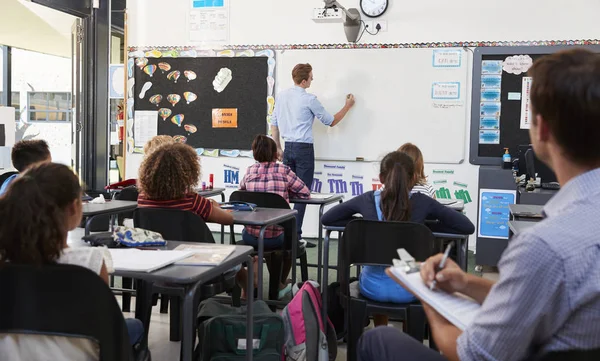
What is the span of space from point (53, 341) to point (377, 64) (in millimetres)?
5079

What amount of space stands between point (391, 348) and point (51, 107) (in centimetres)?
614

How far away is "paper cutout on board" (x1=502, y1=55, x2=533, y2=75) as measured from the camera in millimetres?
5852

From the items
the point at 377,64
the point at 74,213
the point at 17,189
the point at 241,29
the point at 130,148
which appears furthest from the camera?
the point at 130,148

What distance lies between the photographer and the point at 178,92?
6.89 meters

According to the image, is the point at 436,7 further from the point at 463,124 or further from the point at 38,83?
the point at 38,83

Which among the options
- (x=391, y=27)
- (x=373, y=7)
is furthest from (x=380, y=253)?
(x=373, y=7)

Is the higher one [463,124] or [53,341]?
[463,124]

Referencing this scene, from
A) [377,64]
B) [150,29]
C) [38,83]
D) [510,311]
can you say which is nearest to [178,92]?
[150,29]

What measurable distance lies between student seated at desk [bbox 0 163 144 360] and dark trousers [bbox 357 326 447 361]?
676 mm

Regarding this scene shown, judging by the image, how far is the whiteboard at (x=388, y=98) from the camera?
6.10m

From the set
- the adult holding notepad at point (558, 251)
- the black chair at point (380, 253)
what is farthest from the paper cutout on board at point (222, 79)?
the adult holding notepad at point (558, 251)

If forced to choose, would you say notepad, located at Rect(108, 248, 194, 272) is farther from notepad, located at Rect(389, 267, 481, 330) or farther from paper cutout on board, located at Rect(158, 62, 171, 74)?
paper cutout on board, located at Rect(158, 62, 171, 74)

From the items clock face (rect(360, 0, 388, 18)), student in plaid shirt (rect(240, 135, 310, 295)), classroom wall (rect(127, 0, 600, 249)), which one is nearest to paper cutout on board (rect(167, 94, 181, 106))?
classroom wall (rect(127, 0, 600, 249))

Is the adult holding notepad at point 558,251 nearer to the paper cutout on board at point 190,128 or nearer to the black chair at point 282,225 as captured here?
the black chair at point 282,225
